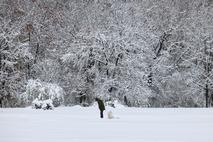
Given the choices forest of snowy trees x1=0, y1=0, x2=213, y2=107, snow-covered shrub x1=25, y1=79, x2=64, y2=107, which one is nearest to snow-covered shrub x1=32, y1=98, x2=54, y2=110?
snow-covered shrub x1=25, y1=79, x2=64, y2=107

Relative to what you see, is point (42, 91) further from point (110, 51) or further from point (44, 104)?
point (110, 51)

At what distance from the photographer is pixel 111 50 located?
42.5 metres

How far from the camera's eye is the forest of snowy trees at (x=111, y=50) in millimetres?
41938

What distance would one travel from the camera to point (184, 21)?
46.2m

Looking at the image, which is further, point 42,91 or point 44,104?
point 42,91

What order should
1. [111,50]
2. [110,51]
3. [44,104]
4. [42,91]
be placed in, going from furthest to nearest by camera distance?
[110,51] → [111,50] → [42,91] → [44,104]

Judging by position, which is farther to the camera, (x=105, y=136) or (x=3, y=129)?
(x=3, y=129)

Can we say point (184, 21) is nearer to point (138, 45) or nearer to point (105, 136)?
point (138, 45)

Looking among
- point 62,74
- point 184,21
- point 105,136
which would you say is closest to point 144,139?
point 105,136

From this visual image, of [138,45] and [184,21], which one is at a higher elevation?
[184,21]

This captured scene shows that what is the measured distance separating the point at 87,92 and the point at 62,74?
2.93 meters

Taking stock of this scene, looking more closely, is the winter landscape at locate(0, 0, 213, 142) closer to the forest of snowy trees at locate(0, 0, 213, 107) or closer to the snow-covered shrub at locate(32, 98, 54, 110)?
the forest of snowy trees at locate(0, 0, 213, 107)

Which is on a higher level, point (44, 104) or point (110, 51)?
point (110, 51)

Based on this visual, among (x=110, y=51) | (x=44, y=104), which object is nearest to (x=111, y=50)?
(x=110, y=51)
